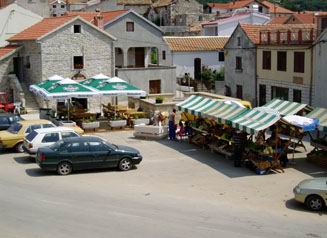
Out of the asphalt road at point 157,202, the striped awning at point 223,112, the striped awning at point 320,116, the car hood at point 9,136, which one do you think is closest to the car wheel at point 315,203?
the asphalt road at point 157,202

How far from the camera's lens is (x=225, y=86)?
45.5 meters

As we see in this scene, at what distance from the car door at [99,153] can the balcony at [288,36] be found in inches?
705

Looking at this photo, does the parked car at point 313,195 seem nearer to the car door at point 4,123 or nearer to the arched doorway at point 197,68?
the car door at point 4,123

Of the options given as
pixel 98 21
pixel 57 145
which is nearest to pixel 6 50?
pixel 98 21

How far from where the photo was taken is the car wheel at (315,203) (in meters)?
17.2

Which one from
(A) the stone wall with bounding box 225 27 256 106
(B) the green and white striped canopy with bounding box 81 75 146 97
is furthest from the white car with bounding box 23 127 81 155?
(A) the stone wall with bounding box 225 27 256 106

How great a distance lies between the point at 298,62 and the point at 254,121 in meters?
14.2

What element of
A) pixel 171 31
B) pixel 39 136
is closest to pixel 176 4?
pixel 171 31

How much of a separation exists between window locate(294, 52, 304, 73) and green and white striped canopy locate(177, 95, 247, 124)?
29.9ft

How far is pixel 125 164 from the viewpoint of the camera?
73.8 feet

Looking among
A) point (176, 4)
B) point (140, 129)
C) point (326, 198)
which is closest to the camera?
point (326, 198)

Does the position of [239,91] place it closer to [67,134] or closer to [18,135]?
[18,135]

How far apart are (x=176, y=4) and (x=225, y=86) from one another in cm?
5530

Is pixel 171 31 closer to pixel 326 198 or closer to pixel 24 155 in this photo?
pixel 24 155
